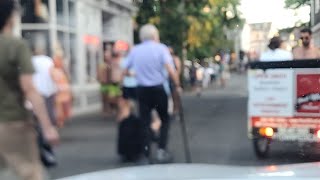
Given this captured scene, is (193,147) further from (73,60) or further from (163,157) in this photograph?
(73,60)

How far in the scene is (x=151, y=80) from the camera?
7938mm

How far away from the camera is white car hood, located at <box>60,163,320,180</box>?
7.88 feet

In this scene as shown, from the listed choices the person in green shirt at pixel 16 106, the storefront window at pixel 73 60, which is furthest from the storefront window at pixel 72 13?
the person in green shirt at pixel 16 106

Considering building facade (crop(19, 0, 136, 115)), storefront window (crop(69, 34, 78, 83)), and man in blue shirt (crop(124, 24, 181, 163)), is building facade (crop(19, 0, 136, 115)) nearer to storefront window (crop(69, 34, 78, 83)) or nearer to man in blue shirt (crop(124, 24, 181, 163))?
storefront window (crop(69, 34, 78, 83))

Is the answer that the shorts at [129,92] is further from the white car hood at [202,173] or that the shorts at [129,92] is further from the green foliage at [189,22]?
the green foliage at [189,22]

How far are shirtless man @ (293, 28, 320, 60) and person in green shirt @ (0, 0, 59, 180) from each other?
6.05 m

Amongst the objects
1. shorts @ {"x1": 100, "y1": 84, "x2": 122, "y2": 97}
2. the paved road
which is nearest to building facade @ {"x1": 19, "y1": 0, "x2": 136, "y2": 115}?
shorts @ {"x1": 100, "y1": 84, "x2": 122, "y2": 97}

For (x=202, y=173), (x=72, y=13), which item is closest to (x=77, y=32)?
(x=72, y=13)

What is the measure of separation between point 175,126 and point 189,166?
34.7 ft

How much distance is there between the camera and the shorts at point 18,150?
12.5 ft

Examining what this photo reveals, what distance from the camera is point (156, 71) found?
797cm

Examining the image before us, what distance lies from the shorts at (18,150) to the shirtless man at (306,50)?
20.0ft

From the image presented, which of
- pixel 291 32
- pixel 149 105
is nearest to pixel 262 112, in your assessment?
pixel 149 105

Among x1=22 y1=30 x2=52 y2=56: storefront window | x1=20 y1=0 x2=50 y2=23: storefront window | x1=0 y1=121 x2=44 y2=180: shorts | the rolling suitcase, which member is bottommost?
the rolling suitcase
